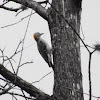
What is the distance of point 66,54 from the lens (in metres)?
3.42

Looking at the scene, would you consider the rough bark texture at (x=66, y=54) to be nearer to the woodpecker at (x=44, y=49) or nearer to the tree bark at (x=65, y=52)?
the tree bark at (x=65, y=52)

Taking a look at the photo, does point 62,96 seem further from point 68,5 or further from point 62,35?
point 68,5

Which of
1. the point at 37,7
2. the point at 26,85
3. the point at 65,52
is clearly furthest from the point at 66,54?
the point at 37,7

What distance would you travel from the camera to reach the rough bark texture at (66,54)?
318cm

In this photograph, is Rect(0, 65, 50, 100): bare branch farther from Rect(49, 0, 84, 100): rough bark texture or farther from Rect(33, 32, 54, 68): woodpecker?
Rect(33, 32, 54, 68): woodpecker

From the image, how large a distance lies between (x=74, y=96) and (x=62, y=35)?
0.99m

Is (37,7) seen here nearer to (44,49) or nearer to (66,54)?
(66,54)

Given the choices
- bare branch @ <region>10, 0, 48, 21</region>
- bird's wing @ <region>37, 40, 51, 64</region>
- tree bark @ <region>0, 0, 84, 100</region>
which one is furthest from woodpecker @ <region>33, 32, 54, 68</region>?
tree bark @ <region>0, 0, 84, 100</region>

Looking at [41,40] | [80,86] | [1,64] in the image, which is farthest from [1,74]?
[41,40]

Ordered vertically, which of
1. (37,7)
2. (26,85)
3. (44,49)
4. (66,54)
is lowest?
(26,85)

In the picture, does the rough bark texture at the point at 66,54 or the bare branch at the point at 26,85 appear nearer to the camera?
the bare branch at the point at 26,85

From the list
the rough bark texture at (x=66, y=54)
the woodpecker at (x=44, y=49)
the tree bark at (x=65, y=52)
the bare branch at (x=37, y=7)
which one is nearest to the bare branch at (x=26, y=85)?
the tree bark at (x=65, y=52)

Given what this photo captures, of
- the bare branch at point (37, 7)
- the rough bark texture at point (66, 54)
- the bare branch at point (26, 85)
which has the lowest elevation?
the bare branch at point (26, 85)

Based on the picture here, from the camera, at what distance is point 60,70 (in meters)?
3.34
